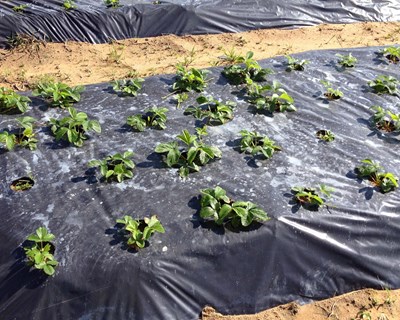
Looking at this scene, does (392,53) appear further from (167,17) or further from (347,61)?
(167,17)

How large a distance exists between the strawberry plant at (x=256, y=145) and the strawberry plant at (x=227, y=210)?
0.60 metres

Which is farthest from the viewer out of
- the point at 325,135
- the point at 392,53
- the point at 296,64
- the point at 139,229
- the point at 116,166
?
the point at 392,53

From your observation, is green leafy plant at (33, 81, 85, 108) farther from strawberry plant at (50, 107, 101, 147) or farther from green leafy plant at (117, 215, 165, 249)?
green leafy plant at (117, 215, 165, 249)

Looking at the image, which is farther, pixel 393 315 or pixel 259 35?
pixel 259 35

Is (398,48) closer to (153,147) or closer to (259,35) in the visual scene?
(259,35)

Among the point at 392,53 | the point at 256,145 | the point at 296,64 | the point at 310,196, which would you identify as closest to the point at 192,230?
the point at 310,196

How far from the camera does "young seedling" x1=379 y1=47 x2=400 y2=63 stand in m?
5.20

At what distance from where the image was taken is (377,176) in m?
3.42

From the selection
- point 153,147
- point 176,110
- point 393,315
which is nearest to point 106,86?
point 176,110

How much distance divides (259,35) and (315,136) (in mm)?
3334

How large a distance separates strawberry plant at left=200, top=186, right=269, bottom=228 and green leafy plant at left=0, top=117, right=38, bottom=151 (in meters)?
1.46

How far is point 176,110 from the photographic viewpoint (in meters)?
4.13

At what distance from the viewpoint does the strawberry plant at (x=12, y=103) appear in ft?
13.0

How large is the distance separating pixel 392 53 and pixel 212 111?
240cm
